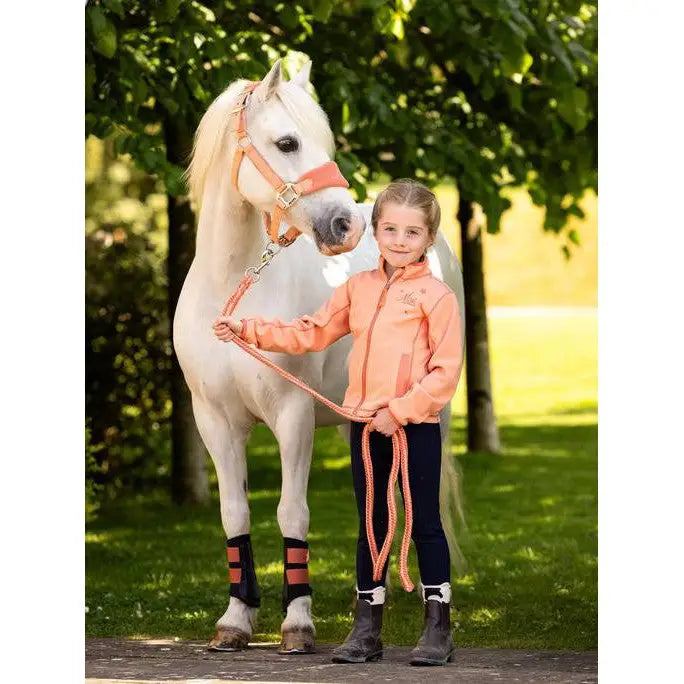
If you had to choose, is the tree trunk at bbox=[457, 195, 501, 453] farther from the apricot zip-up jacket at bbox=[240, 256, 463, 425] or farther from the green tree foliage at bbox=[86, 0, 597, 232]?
the apricot zip-up jacket at bbox=[240, 256, 463, 425]

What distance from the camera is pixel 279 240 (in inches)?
181

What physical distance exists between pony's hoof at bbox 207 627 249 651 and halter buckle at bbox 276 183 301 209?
1529 mm

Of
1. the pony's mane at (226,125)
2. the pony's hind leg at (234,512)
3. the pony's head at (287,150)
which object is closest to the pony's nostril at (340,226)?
the pony's head at (287,150)

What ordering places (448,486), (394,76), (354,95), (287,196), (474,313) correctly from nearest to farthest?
(287,196)
(448,486)
(354,95)
(394,76)
(474,313)

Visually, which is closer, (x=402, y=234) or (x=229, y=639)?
(x=402, y=234)

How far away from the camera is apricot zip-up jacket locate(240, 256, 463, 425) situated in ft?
14.2

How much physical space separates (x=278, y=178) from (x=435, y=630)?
5.07 ft

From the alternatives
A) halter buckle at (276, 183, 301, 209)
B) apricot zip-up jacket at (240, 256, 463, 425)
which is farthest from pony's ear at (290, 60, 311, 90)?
apricot zip-up jacket at (240, 256, 463, 425)

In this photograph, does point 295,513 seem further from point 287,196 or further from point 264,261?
point 287,196

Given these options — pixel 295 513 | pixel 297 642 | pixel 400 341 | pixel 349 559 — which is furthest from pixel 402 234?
pixel 349 559

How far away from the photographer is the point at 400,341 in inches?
172
